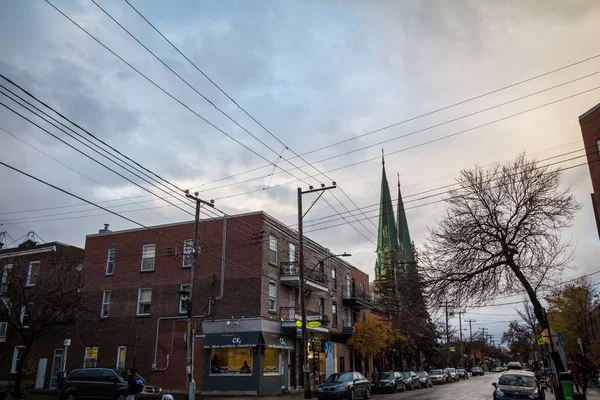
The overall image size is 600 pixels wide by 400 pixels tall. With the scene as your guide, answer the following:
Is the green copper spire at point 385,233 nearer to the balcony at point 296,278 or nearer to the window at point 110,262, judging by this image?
the balcony at point 296,278

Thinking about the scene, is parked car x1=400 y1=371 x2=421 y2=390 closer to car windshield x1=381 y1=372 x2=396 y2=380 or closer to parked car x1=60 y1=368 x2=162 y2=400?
car windshield x1=381 y1=372 x2=396 y2=380

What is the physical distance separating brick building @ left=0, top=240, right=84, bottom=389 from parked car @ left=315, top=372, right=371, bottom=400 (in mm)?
15893

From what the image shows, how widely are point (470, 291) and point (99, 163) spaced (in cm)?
1692

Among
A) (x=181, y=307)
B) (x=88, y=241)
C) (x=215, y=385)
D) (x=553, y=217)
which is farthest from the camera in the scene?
(x=88, y=241)

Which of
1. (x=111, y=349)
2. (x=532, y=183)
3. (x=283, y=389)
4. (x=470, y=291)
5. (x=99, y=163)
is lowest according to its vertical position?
(x=283, y=389)

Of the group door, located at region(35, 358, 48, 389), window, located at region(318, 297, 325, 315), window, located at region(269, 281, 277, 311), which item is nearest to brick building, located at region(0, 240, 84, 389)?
door, located at region(35, 358, 48, 389)

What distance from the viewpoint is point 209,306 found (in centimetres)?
2961

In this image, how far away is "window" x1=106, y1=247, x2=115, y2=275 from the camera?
34.2 m

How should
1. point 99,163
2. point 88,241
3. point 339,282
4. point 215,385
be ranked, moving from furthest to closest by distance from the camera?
point 339,282, point 88,241, point 215,385, point 99,163

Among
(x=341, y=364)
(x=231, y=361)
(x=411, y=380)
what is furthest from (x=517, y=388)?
(x=341, y=364)

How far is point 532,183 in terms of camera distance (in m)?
21.3

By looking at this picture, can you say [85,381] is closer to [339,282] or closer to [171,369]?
[171,369]

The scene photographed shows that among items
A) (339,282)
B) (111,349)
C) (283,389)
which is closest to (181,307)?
(111,349)

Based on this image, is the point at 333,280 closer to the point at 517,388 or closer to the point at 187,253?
the point at 187,253
